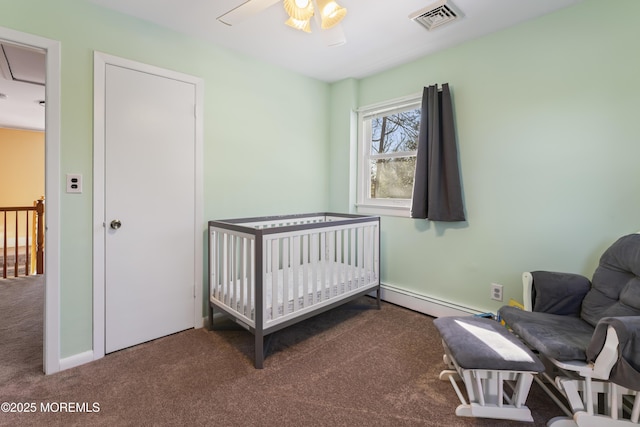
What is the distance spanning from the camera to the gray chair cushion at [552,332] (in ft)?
4.50

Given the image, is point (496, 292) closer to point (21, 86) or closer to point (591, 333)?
point (591, 333)

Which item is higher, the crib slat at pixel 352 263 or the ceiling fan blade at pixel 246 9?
the ceiling fan blade at pixel 246 9

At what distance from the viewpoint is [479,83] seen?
234 cm

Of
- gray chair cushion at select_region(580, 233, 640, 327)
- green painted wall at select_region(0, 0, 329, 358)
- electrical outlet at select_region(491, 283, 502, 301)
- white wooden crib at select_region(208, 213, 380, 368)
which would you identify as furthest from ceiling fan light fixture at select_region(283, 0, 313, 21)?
electrical outlet at select_region(491, 283, 502, 301)

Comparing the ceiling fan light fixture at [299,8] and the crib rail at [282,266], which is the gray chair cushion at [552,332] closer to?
the crib rail at [282,266]

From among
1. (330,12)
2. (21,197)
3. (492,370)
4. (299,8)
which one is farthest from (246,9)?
(21,197)

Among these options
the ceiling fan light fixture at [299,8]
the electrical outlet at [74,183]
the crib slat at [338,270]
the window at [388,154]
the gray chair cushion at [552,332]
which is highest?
the ceiling fan light fixture at [299,8]

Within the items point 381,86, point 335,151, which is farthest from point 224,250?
A: point 381,86

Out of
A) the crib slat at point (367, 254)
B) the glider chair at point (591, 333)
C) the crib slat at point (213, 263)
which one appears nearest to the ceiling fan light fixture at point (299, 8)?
the crib slat at point (213, 263)

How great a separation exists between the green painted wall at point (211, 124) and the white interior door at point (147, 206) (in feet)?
0.39

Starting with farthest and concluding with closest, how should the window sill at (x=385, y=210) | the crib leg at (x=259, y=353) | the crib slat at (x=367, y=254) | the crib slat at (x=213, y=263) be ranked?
the window sill at (x=385, y=210), the crib slat at (x=367, y=254), the crib slat at (x=213, y=263), the crib leg at (x=259, y=353)

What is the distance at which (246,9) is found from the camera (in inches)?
59.9

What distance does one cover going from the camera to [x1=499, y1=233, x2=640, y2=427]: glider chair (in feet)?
4.06

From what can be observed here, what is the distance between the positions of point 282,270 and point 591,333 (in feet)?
5.99
